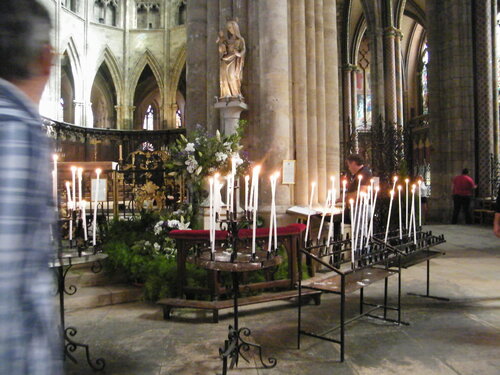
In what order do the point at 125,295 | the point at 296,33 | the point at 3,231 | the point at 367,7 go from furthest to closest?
the point at 367,7
the point at 296,33
the point at 125,295
the point at 3,231

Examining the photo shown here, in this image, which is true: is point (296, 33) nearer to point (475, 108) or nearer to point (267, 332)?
point (267, 332)

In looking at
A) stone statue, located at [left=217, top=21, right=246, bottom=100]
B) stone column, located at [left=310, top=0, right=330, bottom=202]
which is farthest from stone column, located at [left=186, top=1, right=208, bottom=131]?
stone column, located at [left=310, top=0, right=330, bottom=202]

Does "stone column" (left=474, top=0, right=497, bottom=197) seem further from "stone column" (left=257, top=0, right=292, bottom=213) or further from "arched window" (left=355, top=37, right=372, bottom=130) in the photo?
"arched window" (left=355, top=37, right=372, bottom=130)

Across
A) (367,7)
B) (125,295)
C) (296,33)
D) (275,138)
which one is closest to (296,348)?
(125,295)

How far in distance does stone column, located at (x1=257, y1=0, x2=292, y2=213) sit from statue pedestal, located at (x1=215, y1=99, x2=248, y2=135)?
1.30 ft

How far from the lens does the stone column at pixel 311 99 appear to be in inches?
333

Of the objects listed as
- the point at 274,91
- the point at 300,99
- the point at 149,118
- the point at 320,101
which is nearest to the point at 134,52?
the point at 149,118

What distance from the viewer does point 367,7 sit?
22344 mm

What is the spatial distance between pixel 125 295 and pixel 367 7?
21188 millimetres

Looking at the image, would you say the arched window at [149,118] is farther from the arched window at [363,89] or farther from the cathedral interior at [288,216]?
the cathedral interior at [288,216]

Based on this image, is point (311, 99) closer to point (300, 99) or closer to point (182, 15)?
point (300, 99)

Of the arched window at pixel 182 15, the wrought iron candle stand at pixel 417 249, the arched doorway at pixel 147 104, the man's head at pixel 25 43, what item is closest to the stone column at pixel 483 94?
the wrought iron candle stand at pixel 417 249

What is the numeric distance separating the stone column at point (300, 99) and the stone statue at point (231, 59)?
1107 millimetres

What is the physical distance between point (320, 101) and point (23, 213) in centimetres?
822
